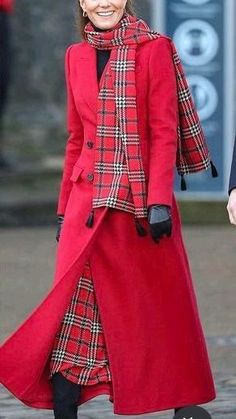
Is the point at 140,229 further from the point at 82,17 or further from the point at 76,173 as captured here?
the point at 82,17

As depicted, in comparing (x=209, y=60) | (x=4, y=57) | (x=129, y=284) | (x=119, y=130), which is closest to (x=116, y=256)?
(x=129, y=284)

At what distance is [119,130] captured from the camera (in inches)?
216

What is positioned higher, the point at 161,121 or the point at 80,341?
the point at 161,121

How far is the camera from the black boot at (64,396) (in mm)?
5508

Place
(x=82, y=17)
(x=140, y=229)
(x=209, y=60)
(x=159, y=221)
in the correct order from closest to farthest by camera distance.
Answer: (x=159, y=221) → (x=140, y=229) → (x=82, y=17) → (x=209, y=60)

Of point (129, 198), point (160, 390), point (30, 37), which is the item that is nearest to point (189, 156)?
point (129, 198)

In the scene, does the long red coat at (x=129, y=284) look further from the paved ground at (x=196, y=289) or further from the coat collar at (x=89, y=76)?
the paved ground at (x=196, y=289)

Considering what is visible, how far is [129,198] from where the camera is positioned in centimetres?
551

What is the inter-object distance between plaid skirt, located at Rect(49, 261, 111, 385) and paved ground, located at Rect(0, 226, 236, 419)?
695mm

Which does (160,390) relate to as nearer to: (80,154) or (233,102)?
(80,154)

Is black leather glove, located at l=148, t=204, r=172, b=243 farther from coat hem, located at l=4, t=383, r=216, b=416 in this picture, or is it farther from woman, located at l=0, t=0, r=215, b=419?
coat hem, located at l=4, t=383, r=216, b=416

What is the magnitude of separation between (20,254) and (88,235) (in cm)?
408

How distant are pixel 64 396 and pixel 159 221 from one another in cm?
67

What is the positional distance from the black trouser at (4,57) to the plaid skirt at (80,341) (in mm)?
5569
